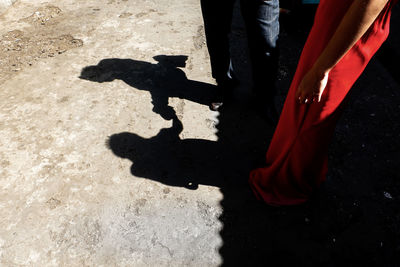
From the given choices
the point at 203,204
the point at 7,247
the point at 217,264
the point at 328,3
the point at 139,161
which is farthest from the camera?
the point at 139,161

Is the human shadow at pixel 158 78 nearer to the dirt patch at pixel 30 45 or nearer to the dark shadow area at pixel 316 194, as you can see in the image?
the dark shadow area at pixel 316 194

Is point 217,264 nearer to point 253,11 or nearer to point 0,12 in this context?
point 253,11

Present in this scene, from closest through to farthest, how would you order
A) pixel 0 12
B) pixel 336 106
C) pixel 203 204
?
1. pixel 336 106
2. pixel 203 204
3. pixel 0 12

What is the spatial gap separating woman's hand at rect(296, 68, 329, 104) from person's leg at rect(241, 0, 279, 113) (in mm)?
784

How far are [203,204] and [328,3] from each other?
158 cm

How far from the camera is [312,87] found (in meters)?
1.50

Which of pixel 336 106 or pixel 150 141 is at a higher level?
pixel 336 106

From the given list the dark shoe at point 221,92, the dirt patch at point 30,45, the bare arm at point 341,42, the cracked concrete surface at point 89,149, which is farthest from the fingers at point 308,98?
the dirt patch at point 30,45

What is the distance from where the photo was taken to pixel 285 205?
2.10 meters

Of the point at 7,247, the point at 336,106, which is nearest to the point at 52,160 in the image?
the point at 7,247

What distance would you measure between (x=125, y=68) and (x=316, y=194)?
2605mm

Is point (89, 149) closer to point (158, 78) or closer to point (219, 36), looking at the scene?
point (158, 78)

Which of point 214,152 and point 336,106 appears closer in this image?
point 336,106

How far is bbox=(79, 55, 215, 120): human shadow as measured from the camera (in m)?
3.05
